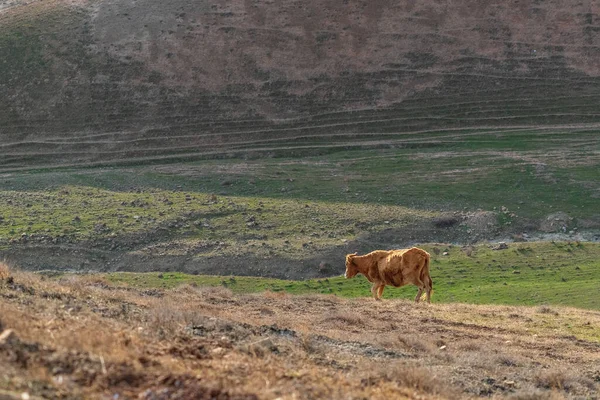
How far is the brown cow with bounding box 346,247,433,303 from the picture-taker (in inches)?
1191

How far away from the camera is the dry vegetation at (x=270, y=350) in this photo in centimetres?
977

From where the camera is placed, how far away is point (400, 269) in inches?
1199

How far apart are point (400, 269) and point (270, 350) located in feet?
57.6

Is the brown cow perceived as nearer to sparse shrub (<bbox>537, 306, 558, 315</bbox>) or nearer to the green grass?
sparse shrub (<bbox>537, 306, 558, 315</bbox>)

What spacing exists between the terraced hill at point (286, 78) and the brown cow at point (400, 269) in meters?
31.1

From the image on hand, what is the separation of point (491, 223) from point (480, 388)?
34.4 metres

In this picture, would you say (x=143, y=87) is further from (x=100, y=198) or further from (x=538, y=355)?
(x=538, y=355)

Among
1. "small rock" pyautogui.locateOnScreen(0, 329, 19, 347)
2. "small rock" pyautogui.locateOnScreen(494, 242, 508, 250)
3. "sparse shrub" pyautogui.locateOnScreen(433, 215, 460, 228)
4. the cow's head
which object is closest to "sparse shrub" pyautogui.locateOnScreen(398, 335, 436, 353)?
"small rock" pyautogui.locateOnScreen(0, 329, 19, 347)

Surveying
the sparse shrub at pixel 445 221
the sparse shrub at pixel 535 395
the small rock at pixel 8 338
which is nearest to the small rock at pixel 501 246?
the sparse shrub at pixel 445 221

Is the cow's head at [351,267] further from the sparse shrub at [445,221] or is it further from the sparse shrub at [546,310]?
the sparse shrub at [445,221]

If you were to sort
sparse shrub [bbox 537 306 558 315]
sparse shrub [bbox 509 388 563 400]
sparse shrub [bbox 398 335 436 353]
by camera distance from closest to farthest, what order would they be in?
1. sparse shrub [bbox 509 388 563 400]
2. sparse shrub [bbox 398 335 436 353]
3. sparse shrub [bbox 537 306 558 315]

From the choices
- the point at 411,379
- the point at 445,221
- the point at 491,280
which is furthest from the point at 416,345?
the point at 445,221

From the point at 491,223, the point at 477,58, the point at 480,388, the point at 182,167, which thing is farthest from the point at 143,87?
the point at 480,388

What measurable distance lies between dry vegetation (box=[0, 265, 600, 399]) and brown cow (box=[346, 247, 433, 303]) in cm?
472
